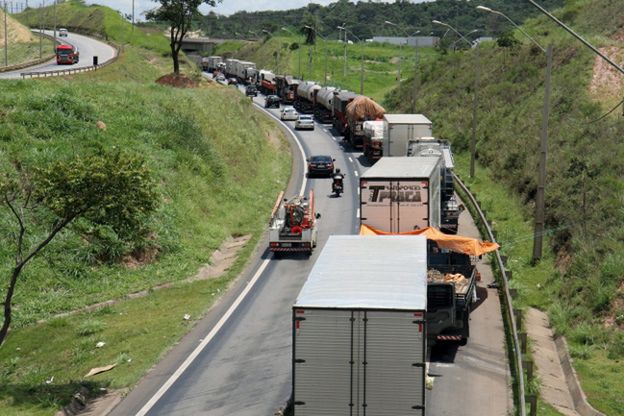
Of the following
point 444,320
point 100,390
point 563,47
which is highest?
point 563,47

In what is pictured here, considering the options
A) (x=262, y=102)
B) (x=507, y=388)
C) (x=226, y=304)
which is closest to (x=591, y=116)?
(x=226, y=304)

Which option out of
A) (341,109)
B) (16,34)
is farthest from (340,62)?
(341,109)

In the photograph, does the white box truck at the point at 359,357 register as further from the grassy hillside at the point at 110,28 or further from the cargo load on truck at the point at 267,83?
the grassy hillside at the point at 110,28

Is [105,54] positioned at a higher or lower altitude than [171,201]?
higher

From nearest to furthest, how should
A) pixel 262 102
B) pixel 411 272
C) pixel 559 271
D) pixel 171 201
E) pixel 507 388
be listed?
1. pixel 411 272
2. pixel 507 388
3. pixel 559 271
4. pixel 171 201
5. pixel 262 102

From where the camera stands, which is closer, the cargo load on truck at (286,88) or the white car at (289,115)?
the white car at (289,115)

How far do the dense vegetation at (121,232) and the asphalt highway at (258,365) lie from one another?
3.20ft

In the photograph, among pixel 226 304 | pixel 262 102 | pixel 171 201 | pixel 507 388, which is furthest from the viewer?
pixel 262 102

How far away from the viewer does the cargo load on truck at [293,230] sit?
133 feet

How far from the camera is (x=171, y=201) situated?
155 ft

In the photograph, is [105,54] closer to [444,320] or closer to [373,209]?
[373,209]

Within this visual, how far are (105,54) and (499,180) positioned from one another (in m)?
73.6

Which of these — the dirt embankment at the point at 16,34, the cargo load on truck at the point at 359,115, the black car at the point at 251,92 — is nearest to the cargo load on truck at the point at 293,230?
the cargo load on truck at the point at 359,115

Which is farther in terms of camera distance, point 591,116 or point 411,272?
point 591,116
